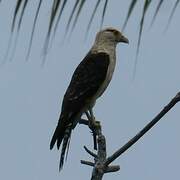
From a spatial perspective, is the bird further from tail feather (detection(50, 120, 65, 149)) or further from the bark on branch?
the bark on branch

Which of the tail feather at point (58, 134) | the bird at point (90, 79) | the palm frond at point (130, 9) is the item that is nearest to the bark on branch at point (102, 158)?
the tail feather at point (58, 134)

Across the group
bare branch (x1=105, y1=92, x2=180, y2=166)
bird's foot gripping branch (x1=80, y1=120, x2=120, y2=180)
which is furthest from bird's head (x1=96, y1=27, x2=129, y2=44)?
bare branch (x1=105, y1=92, x2=180, y2=166)

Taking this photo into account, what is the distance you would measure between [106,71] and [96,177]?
4.01m

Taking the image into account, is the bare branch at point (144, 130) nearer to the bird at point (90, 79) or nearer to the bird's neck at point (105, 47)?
the bird at point (90, 79)

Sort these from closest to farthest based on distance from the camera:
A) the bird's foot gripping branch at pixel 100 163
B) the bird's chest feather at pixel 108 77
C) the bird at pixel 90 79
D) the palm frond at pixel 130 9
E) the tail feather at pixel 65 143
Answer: the palm frond at pixel 130 9 < the bird's foot gripping branch at pixel 100 163 < the tail feather at pixel 65 143 < the bird at pixel 90 79 < the bird's chest feather at pixel 108 77

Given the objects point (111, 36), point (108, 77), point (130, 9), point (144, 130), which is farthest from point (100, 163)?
point (111, 36)

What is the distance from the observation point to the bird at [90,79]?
A: 697 cm

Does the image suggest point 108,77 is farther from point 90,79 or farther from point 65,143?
point 65,143

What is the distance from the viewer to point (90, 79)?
25.6 ft

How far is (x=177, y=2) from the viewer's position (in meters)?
0.89

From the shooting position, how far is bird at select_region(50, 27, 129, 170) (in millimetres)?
6973

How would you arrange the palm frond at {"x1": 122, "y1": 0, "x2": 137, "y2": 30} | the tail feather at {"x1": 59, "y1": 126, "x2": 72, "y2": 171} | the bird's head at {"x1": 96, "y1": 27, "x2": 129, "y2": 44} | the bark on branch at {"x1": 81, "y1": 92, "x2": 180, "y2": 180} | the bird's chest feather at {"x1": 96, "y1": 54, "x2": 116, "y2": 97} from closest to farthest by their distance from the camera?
the palm frond at {"x1": 122, "y1": 0, "x2": 137, "y2": 30}
the bark on branch at {"x1": 81, "y1": 92, "x2": 180, "y2": 180}
the tail feather at {"x1": 59, "y1": 126, "x2": 72, "y2": 171}
the bird's chest feather at {"x1": 96, "y1": 54, "x2": 116, "y2": 97}
the bird's head at {"x1": 96, "y1": 27, "x2": 129, "y2": 44}

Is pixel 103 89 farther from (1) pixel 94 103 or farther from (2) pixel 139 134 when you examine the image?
(2) pixel 139 134

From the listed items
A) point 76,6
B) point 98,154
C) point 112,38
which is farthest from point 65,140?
point 76,6
